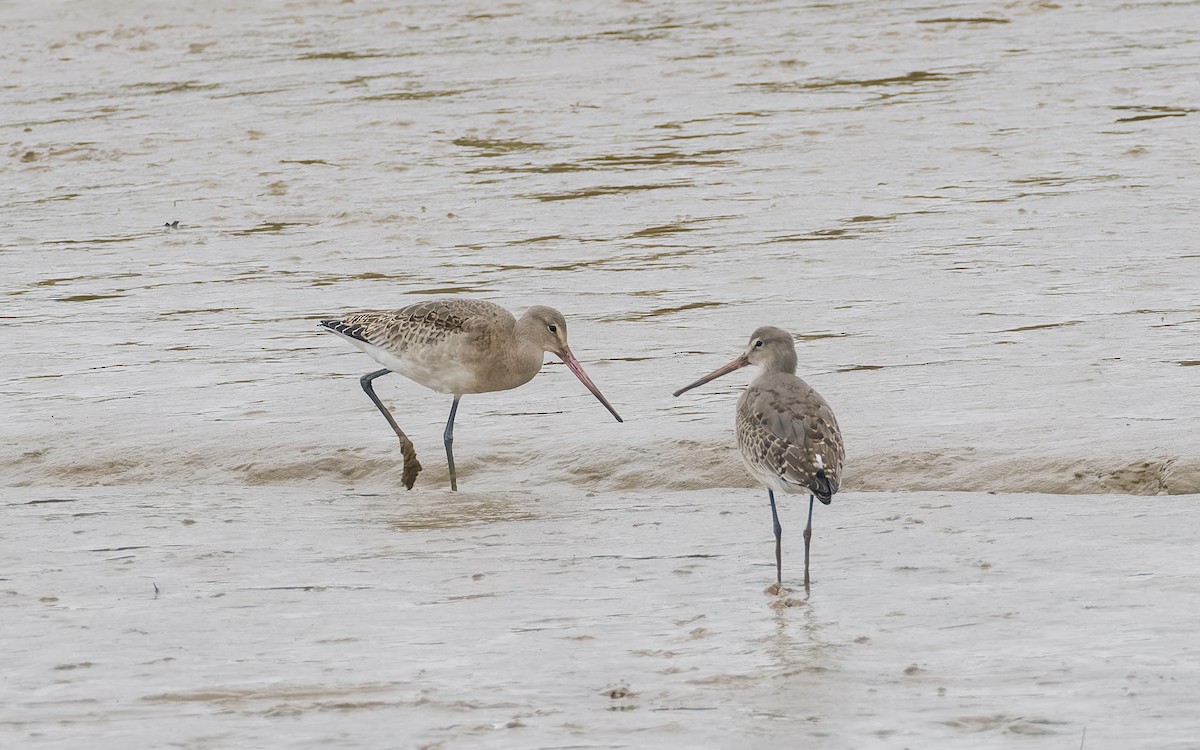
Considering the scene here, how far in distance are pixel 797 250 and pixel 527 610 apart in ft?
22.4

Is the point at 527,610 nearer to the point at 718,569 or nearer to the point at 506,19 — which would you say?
the point at 718,569

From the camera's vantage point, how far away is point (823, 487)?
6738 millimetres

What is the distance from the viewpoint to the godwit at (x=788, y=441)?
22.3ft

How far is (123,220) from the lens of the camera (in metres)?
15.6

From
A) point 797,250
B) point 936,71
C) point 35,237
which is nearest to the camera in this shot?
point 797,250

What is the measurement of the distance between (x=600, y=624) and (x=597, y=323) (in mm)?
5142

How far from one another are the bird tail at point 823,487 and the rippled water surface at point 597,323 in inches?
12.2

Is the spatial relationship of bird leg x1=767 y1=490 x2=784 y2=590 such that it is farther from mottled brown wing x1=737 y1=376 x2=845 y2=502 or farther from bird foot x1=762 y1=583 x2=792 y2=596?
mottled brown wing x1=737 y1=376 x2=845 y2=502

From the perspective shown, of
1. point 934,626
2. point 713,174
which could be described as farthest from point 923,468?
point 713,174

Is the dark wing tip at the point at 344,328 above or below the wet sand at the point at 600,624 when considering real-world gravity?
above

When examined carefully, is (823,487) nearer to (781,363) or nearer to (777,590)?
(777,590)

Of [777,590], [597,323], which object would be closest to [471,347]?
[597,323]

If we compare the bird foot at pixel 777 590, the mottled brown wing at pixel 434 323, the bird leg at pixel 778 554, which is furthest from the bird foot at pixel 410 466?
the bird foot at pixel 777 590

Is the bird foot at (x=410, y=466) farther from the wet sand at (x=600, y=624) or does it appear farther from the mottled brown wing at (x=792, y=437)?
the mottled brown wing at (x=792, y=437)
